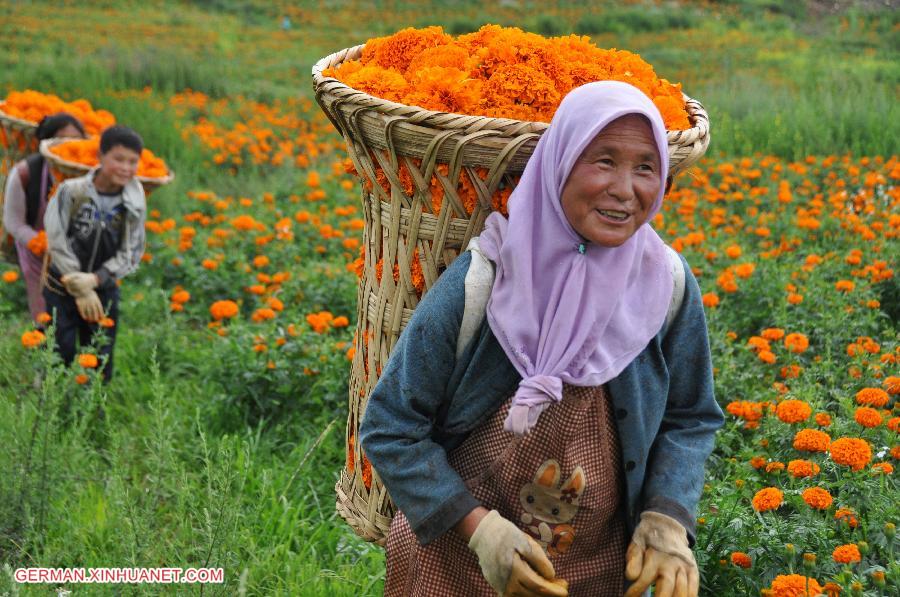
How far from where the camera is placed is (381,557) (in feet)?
9.07

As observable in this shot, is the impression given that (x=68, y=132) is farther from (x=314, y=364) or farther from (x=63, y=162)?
(x=314, y=364)

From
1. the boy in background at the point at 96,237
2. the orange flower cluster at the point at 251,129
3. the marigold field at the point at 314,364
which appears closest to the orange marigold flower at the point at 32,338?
the marigold field at the point at 314,364

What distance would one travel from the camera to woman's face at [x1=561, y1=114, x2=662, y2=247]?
1579 mm

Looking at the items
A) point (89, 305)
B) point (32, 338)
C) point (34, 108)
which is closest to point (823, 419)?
point (32, 338)

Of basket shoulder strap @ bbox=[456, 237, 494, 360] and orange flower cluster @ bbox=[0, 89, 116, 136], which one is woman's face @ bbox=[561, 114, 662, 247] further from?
orange flower cluster @ bbox=[0, 89, 116, 136]

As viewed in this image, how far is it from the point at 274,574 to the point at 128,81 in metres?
8.58

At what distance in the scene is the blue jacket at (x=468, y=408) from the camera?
5.49 feet

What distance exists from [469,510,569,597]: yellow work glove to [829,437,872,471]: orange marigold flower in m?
0.90

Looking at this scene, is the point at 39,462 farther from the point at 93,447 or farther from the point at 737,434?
the point at 737,434

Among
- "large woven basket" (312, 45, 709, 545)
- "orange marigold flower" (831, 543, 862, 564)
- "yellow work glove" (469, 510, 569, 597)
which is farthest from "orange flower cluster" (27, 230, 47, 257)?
"orange marigold flower" (831, 543, 862, 564)

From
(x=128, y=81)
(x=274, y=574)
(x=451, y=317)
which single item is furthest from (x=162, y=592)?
(x=128, y=81)

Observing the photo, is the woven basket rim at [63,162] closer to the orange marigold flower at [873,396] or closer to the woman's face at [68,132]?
the woman's face at [68,132]

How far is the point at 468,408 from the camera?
5.64 ft

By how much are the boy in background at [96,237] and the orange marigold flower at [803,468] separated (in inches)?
106
